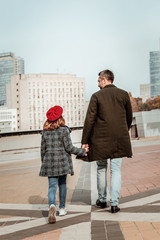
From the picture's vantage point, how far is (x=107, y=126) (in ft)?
14.0

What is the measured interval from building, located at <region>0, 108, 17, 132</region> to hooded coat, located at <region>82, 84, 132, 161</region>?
149 metres

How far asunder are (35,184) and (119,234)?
4.23 m

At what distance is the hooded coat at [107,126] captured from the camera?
14.0 feet

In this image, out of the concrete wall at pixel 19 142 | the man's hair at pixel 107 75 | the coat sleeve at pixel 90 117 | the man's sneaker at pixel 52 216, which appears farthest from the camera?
the concrete wall at pixel 19 142

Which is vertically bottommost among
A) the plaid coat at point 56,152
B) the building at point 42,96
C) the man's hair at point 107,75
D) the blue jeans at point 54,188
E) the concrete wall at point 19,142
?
the concrete wall at point 19,142

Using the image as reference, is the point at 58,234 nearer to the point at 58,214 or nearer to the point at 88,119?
the point at 58,214

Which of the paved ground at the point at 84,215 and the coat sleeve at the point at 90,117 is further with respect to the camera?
the coat sleeve at the point at 90,117

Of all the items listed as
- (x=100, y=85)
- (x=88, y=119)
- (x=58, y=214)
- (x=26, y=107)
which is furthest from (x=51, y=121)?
(x=26, y=107)

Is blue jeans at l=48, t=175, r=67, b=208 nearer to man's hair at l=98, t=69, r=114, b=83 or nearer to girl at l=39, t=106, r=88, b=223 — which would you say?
girl at l=39, t=106, r=88, b=223

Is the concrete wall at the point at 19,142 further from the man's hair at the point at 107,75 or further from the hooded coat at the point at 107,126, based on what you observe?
the hooded coat at the point at 107,126

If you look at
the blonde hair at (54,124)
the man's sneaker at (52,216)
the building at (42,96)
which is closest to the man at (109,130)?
the blonde hair at (54,124)

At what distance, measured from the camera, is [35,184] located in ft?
24.0

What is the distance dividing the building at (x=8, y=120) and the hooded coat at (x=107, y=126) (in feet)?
490

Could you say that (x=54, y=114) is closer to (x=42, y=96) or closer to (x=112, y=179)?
(x=112, y=179)
